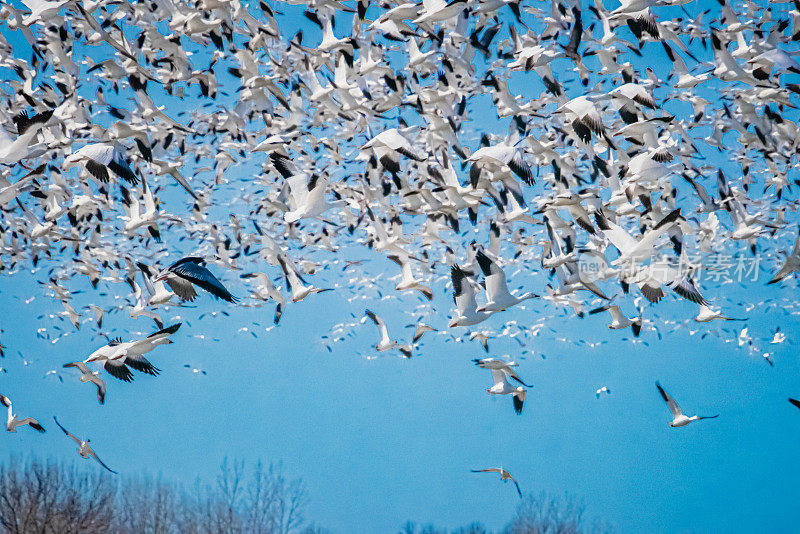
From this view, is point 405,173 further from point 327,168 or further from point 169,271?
point 169,271

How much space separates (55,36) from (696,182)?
7.77 meters

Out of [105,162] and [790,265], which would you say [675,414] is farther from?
[105,162]

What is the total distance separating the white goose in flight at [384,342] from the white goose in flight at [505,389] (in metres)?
1.23

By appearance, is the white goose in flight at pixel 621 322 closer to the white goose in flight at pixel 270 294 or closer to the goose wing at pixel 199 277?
the white goose in flight at pixel 270 294

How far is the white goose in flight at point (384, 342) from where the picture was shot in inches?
448

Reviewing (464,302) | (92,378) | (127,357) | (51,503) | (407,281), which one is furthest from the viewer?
(51,503)

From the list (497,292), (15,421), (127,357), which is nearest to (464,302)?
(497,292)

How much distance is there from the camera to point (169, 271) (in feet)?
22.3

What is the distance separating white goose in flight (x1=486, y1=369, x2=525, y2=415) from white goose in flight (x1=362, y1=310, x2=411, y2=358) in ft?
4.02

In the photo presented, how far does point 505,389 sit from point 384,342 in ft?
5.94

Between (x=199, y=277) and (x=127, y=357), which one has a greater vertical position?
(x=199, y=277)

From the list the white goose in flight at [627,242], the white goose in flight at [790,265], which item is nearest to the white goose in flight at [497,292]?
the white goose in flight at [627,242]

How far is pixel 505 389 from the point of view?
10781mm

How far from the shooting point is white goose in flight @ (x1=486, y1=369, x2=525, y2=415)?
1077 cm
